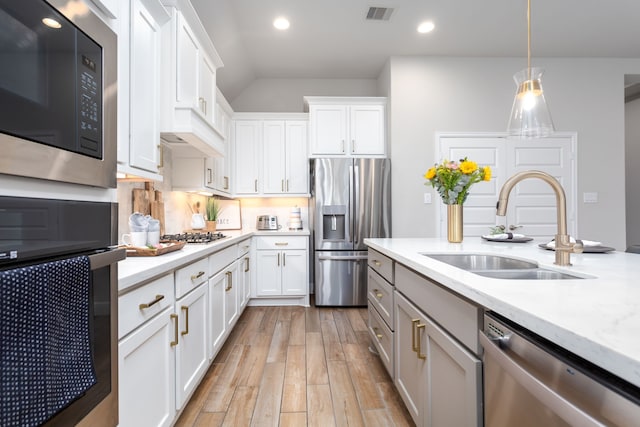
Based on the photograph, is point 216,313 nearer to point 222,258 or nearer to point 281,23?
point 222,258

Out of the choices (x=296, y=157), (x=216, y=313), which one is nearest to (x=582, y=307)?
(x=216, y=313)

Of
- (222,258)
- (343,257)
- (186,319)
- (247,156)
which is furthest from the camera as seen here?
(247,156)

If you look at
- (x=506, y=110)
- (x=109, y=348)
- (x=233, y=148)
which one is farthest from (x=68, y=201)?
(x=506, y=110)

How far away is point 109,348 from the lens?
84 centimetres

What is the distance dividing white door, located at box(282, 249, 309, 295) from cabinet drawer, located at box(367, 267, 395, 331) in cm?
138

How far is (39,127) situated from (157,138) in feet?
4.23

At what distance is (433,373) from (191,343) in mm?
1218

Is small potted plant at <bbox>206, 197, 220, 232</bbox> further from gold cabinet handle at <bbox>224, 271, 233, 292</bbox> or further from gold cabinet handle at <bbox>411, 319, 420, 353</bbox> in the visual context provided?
gold cabinet handle at <bbox>411, 319, 420, 353</bbox>

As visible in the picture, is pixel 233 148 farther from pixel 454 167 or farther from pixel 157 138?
pixel 454 167

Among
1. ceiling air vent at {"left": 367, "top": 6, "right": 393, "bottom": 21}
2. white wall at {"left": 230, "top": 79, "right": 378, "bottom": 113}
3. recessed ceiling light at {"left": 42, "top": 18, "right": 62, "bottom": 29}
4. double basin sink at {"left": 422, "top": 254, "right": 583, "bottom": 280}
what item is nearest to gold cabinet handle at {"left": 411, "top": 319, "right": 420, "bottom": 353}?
double basin sink at {"left": 422, "top": 254, "right": 583, "bottom": 280}

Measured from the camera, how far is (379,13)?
2918 mm

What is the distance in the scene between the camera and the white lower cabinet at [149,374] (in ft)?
3.44

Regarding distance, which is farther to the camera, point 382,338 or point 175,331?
point 382,338

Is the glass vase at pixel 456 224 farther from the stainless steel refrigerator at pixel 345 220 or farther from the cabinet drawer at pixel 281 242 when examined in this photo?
the cabinet drawer at pixel 281 242
